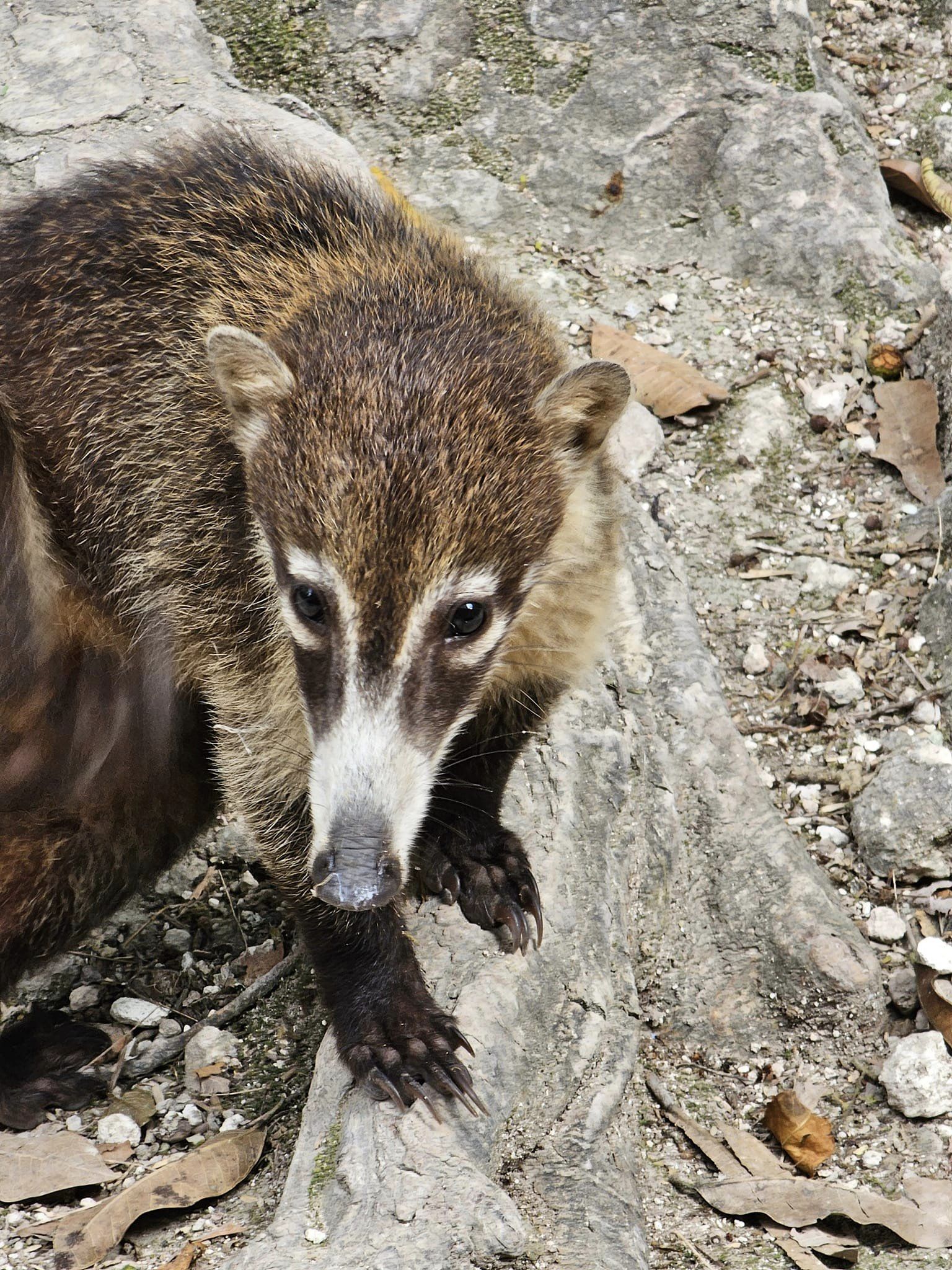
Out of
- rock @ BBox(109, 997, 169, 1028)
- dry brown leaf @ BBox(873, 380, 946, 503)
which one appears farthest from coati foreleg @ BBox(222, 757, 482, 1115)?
dry brown leaf @ BBox(873, 380, 946, 503)

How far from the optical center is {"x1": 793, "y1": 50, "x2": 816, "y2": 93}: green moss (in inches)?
256

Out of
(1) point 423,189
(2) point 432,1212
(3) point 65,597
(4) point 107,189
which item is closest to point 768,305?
(1) point 423,189

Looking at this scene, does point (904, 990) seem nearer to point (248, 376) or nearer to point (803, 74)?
point (248, 376)

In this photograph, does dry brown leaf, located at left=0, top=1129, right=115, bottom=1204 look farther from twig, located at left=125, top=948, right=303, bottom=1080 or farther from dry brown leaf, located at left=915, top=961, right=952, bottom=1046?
dry brown leaf, located at left=915, top=961, right=952, bottom=1046

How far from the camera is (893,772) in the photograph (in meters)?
4.79

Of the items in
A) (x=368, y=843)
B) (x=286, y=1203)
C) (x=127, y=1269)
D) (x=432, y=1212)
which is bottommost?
(x=127, y=1269)

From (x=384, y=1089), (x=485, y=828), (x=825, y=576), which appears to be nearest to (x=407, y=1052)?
(x=384, y=1089)

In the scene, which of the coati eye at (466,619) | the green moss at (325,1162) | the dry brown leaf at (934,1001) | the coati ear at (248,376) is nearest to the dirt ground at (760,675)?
the dry brown leaf at (934,1001)

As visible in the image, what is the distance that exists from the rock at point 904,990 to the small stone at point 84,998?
278 cm

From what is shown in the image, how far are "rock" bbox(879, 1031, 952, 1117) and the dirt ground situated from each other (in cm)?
5

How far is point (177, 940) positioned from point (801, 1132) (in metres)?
2.30

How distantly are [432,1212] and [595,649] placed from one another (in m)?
1.77

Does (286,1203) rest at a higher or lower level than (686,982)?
higher

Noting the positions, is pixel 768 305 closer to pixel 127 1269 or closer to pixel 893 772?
pixel 893 772
